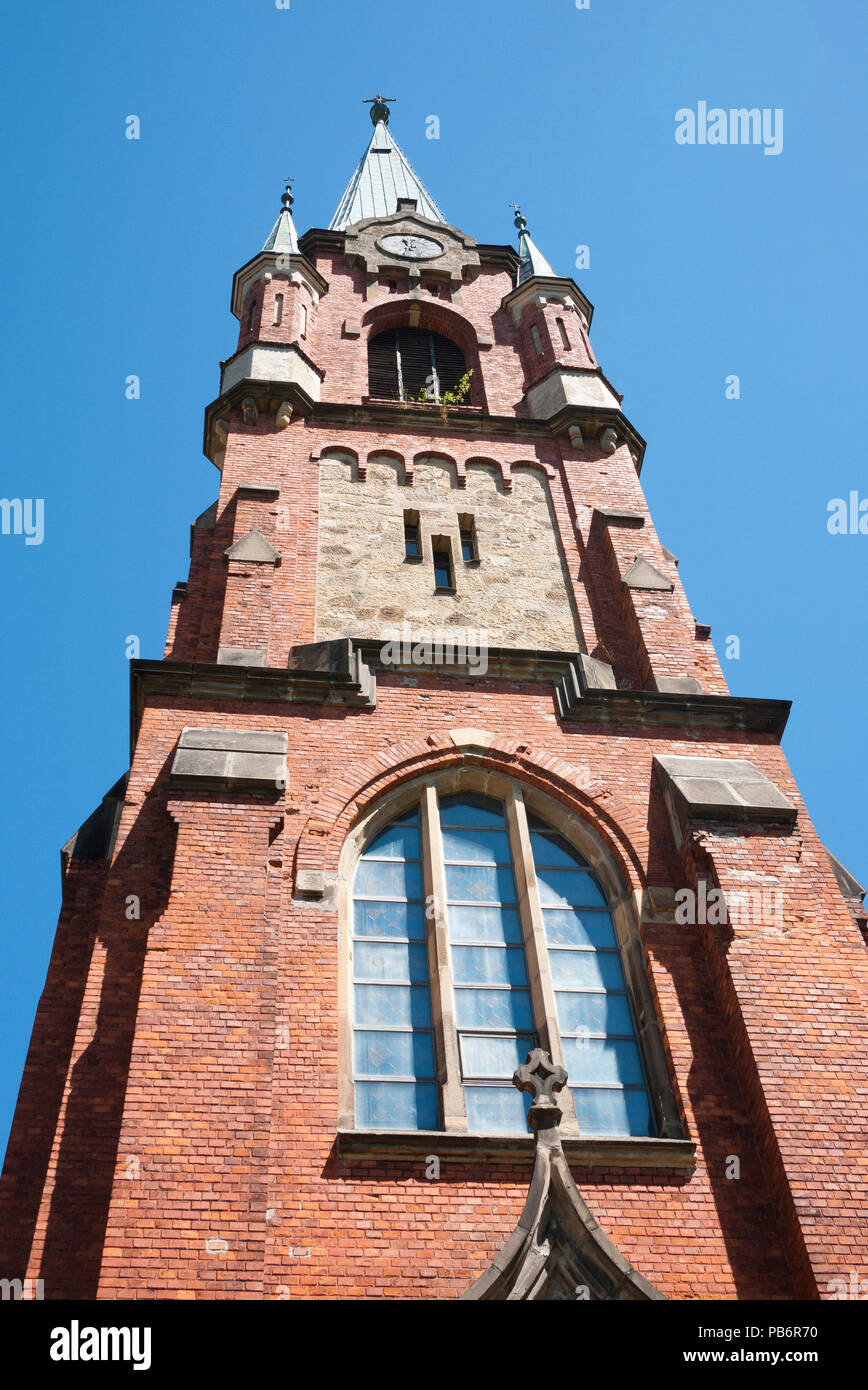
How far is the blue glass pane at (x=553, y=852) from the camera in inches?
468

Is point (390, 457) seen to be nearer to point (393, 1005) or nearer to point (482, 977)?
point (482, 977)

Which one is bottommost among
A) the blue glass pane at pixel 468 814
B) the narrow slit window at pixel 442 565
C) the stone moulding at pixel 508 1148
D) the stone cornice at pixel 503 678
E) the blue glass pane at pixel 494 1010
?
the stone moulding at pixel 508 1148

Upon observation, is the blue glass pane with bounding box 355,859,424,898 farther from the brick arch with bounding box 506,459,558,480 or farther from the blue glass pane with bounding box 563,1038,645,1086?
the brick arch with bounding box 506,459,558,480

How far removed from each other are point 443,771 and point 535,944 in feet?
6.57

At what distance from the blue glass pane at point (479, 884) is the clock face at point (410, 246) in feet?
49.1

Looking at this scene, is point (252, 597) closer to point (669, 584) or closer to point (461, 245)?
point (669, 584)

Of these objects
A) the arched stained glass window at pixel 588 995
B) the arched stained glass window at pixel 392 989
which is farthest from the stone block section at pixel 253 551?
the arched stained glass window at pixel 588 995

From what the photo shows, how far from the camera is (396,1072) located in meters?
10.0

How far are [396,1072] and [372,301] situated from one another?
1519 centimetres

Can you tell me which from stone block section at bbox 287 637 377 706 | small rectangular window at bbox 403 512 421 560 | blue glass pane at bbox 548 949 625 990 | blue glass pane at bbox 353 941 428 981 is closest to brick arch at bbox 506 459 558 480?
small rectangular window at bbox 403 512 421 560

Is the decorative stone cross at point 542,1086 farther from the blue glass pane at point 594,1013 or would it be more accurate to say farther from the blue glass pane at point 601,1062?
the blue glass pane at point 594,1013

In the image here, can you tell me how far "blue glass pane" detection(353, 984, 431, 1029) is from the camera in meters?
10.4

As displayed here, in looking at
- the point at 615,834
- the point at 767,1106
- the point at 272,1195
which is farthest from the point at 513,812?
the point at 272,1195

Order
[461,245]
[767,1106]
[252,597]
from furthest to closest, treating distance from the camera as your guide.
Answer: [461,245]
[252,597]
[767,1106]
